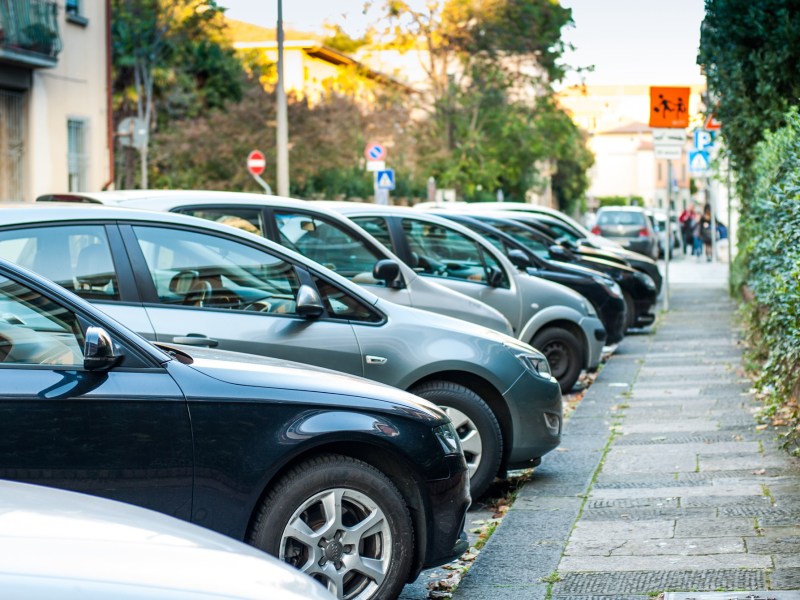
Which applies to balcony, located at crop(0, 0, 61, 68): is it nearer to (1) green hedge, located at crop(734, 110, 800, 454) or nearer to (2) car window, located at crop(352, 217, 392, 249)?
(2) car window, located at crop(352, 217, 392, 249)

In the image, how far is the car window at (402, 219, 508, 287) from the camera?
37.6 feet

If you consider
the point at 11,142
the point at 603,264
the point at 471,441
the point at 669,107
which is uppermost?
the point at 669,107

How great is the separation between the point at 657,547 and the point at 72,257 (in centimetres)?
316

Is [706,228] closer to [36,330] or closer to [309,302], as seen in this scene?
[309,302]

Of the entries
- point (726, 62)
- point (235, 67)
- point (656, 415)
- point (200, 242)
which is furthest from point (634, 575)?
point (235, 67)

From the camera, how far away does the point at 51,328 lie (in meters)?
4.80

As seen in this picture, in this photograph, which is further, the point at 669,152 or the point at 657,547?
the point at 669,152

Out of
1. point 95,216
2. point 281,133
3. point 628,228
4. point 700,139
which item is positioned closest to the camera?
point 95,216

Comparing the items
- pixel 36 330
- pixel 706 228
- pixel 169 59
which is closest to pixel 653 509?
pixel 36 330

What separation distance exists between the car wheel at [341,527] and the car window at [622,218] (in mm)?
30574

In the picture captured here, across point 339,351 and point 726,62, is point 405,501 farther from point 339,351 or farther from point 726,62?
point 726,62

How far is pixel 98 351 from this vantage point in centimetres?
464

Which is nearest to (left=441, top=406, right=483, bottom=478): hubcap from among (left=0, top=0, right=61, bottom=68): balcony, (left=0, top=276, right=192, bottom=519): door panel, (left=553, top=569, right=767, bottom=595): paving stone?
(left=553, top=569, right=767, bottom=595): paving stone

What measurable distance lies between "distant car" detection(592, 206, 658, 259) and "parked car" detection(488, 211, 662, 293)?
13538 mm
